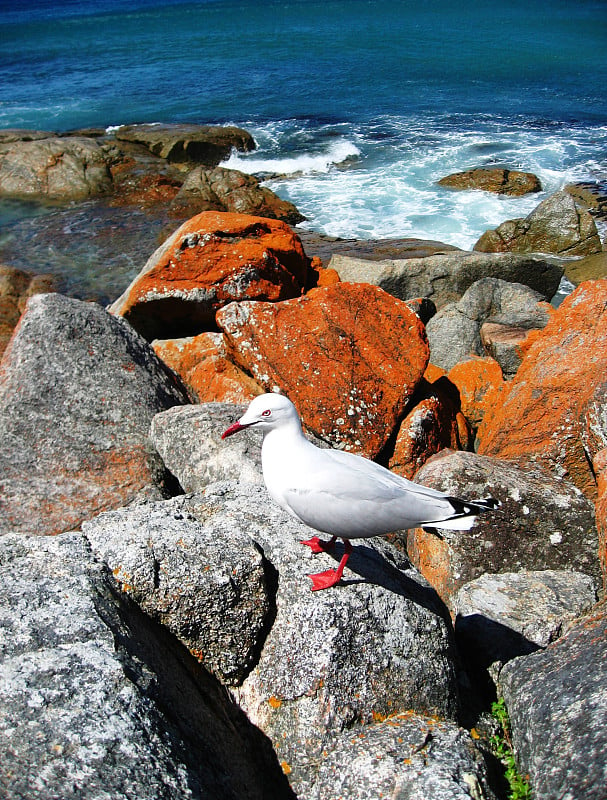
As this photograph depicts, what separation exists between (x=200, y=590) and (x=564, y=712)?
2.12 metres

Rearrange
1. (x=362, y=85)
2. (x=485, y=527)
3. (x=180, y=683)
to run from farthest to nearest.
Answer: (x=362, y=85), (x=485, y=527), (x=180, y=683)

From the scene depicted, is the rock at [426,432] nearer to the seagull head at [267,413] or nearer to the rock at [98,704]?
the seagull head at [267,413]

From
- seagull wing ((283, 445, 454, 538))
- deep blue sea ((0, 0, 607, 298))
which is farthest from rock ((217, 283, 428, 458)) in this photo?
deep blue sea ((0, 0, 607, 298))

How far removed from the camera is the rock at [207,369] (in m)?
7.43

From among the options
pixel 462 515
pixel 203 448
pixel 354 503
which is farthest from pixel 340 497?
pixel 203 448

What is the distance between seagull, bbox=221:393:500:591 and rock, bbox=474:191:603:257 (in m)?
14.0

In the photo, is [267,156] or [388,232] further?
[267,156]

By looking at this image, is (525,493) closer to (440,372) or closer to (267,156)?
(440,372)

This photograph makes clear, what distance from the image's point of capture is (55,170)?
2272 cm

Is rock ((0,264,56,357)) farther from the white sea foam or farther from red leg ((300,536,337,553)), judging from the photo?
the white sea foam

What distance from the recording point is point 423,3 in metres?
63.0

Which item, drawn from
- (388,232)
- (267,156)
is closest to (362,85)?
(267,156)

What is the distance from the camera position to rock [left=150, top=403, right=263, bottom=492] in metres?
5.68

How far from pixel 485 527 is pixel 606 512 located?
0.98 metres
